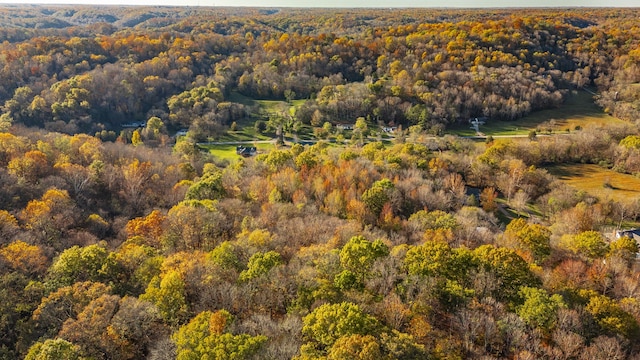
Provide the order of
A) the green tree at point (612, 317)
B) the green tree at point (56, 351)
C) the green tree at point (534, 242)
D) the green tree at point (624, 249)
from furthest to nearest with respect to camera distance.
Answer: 1. the green tree at point (624, 249)
2. the green tree at point (534, 242)
3. the green tree at point (612, 317)
4. the green tree at point (56, 351)

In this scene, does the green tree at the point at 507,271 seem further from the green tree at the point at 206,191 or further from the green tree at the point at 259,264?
the green tree at the point at 206,191

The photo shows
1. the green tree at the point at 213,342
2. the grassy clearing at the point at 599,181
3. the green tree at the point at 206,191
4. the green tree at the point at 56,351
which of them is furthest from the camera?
the grassy clearing at the point at 599,181

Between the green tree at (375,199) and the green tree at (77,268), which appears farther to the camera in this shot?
the green tree at (375,199)

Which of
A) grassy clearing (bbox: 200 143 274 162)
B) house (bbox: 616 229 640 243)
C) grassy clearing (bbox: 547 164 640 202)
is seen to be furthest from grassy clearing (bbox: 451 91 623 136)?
house (bbox: 616 229 640 243)

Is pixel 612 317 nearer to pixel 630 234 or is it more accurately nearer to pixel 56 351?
pixel 630 234

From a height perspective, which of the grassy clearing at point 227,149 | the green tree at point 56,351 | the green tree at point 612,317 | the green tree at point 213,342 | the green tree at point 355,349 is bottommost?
the grassy clearing at point 227,149

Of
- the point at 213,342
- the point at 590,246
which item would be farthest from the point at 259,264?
the point at 590,246

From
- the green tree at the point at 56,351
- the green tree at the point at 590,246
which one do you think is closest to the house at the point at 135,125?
the green tree at the point at 56,351

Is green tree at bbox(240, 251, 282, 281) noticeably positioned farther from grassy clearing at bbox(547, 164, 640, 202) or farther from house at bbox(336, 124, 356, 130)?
house at bbox(336, 124, 356, 130)

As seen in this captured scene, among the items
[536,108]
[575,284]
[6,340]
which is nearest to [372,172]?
[575,284]
